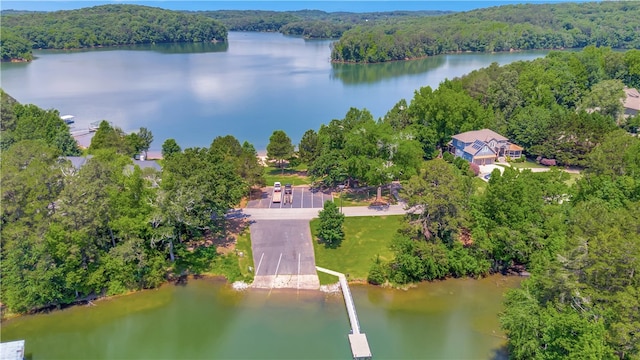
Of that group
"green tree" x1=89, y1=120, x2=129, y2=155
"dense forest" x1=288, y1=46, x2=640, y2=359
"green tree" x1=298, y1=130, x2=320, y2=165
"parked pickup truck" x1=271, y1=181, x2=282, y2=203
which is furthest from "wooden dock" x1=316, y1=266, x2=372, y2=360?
"green tree" x1=89, y1=120, x2=129, y2=155

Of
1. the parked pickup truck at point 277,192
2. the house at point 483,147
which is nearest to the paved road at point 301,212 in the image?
the parked pickup truck at point 277,192

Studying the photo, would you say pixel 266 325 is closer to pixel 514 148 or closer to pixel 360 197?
pixel 360 197

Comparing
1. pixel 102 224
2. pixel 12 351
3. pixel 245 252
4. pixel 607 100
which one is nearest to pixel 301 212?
pixel 245 252

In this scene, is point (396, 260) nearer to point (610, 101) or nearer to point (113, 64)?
point (610, 101)

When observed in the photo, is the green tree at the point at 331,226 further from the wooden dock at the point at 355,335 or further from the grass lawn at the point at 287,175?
the grass lawn at the point at 287,175

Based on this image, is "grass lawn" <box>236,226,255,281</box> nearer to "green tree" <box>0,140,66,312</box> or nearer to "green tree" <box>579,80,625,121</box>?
"green tree" <box>0,140,66,312</box>
